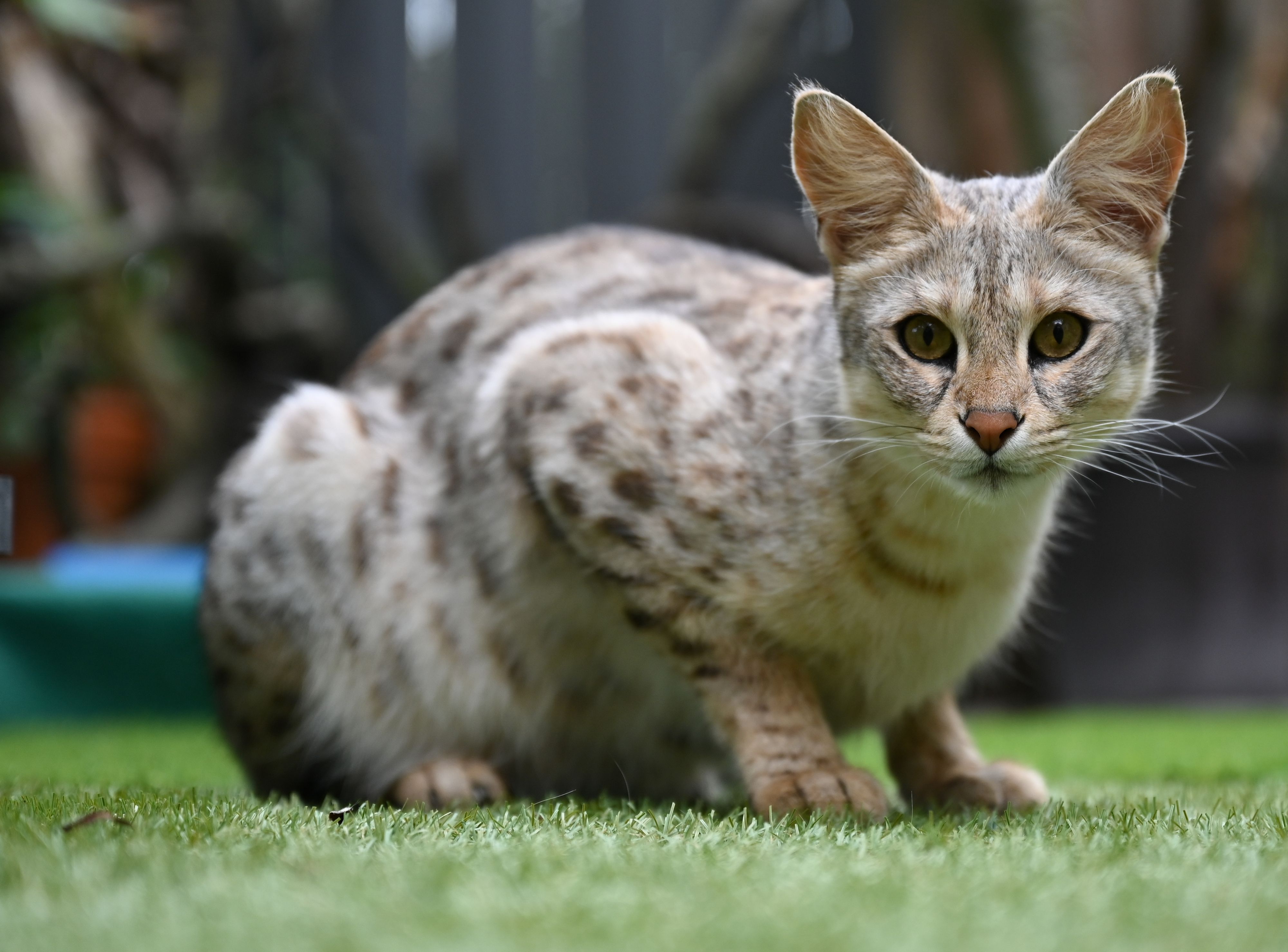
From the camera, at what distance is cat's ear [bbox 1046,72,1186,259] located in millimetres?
1914

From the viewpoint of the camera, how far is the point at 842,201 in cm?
206

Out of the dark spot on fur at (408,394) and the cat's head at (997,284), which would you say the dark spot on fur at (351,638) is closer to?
the dark spot on fur at (408,394)

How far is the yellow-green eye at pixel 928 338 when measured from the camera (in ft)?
6.34

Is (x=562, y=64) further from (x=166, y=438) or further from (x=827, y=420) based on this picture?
(x=827, y=420)

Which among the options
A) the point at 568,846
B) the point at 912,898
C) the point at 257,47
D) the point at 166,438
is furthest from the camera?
the point at 257,47

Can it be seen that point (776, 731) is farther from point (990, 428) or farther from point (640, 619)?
point (990, 428)

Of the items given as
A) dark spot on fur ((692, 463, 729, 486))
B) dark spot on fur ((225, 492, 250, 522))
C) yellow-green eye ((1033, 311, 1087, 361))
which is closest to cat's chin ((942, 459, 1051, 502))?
yellow-green eye ((1033, 311, 1087, 361))

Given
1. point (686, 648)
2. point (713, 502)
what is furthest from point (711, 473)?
point (686, 648)

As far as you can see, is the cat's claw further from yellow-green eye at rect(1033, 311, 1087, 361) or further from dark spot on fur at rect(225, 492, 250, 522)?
yellow-green eye at rect(1033, 311, 1087, 361)

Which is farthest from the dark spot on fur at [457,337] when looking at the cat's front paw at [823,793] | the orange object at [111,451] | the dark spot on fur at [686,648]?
the orange object at [111,451]

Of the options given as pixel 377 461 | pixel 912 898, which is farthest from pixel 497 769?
pixel 912 898

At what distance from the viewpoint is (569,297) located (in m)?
2.63

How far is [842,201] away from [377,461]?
1.03 m

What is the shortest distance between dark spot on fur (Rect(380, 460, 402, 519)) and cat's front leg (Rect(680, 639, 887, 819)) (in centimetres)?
68
